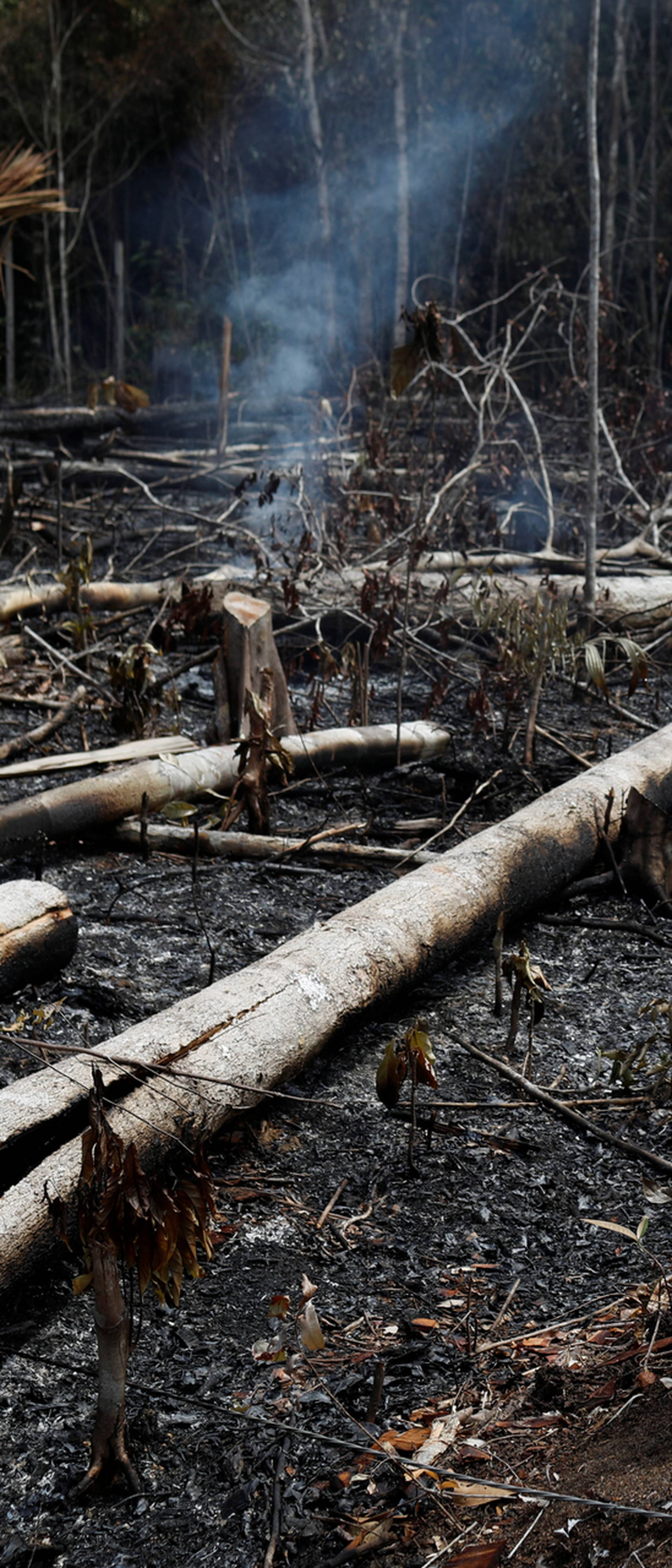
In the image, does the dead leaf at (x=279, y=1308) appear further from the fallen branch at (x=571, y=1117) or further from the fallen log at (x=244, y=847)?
the fallen log at (x=244, y=847)

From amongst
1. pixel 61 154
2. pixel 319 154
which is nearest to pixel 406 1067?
pixel 319 154

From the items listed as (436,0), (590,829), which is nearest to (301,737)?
(590,829)

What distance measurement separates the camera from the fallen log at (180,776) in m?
3.37

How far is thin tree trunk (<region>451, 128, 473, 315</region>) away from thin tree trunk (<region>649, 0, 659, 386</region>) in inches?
94.1

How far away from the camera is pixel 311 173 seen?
1631 centimetres

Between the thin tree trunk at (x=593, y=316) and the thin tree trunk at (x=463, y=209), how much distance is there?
31.3 ft

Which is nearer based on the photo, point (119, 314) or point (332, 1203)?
point (332, 1203)

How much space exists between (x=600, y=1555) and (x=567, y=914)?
7.04ft

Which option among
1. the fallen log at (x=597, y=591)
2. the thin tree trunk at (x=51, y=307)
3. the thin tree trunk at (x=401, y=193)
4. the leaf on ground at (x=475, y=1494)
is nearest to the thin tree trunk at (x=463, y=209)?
the thin tree trunk at (x=401, y=193)

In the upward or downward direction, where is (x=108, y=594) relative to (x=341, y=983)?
upward

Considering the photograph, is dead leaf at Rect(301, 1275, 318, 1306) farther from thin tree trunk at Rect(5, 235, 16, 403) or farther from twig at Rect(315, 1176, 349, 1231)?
thin tree trunk at Rect(5, 235, 16, 403)

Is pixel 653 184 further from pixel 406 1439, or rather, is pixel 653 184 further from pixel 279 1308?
pixel 406 1439

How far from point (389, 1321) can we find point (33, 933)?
1220mm

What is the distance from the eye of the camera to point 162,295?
17.5 metres
